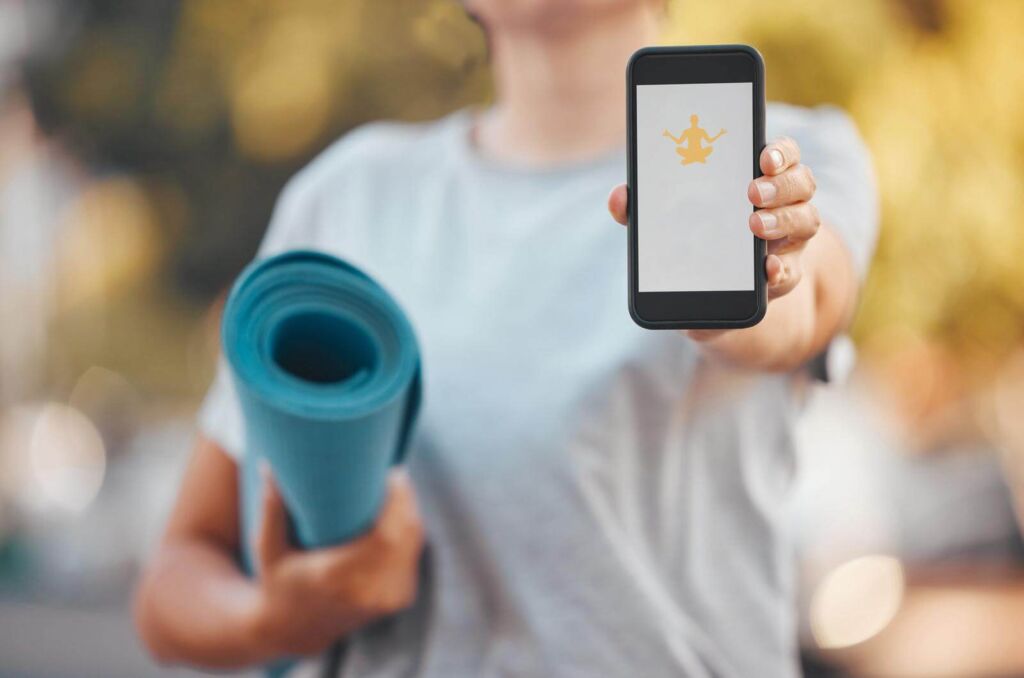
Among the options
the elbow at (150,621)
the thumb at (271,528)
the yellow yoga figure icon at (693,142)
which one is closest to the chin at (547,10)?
the yellow yoga figure icon at (693,142)

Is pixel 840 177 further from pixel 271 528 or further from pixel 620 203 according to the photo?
→ pixel 271 528

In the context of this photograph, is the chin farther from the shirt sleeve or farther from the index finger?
the index finger

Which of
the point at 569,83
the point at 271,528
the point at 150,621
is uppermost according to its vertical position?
the point at 569,83

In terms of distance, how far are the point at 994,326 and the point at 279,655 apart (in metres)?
2.61

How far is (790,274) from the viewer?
32.7 inches

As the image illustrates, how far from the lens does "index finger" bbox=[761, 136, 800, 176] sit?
78cm

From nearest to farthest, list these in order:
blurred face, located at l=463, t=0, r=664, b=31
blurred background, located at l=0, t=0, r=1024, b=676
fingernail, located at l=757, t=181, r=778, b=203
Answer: fingernail, located at l=757, t=181, r=778, b=203 → blurred face, located at l=463, t=0, r=664, b=31 → blurred background, located at l=0, t=0, r=1024, b=676

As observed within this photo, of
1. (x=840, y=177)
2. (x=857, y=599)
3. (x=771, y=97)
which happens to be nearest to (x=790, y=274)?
(x=840, y=177)

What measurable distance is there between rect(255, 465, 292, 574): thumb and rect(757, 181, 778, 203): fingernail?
1.35ft

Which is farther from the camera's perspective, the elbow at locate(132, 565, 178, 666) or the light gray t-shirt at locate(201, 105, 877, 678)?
the elbow at locate(132, 565, 178, 666)

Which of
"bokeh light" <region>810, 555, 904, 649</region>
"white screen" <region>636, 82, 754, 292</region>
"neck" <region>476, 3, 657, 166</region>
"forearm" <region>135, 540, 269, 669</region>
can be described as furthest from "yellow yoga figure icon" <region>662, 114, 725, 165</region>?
"bokeh light" <region>810, 555, 904, 649</region>

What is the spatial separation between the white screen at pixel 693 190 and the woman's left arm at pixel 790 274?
0.07 feet

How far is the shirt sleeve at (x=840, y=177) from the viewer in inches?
38.5

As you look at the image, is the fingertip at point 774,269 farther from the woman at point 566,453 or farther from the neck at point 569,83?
the neck at point 569,83
